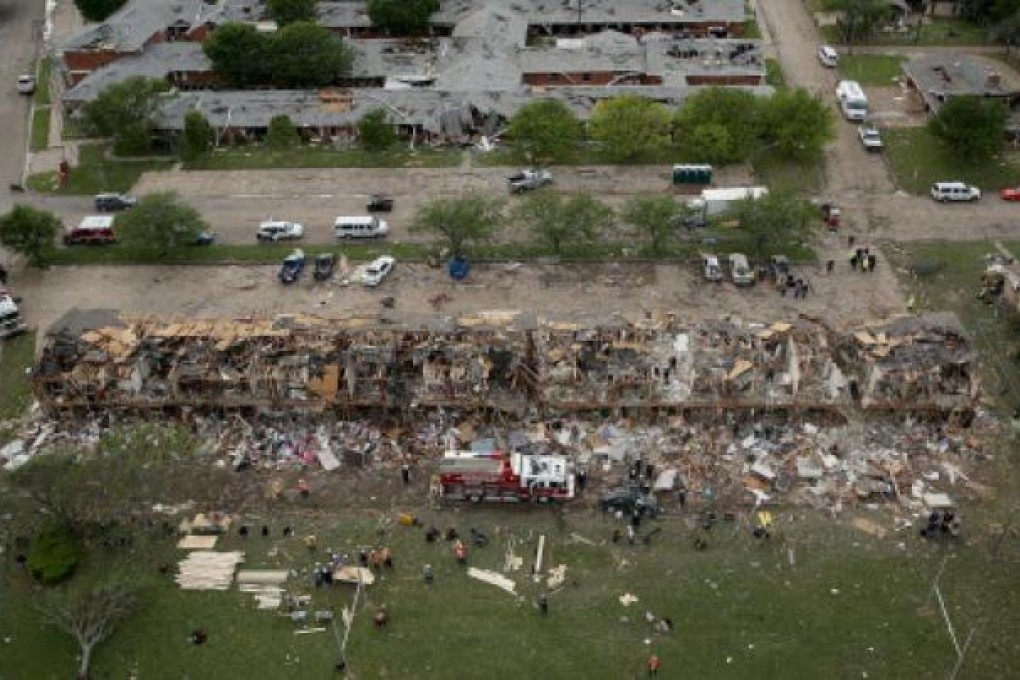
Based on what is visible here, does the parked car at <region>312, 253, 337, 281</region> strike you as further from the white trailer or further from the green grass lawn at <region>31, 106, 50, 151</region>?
the green grass lawn at <region>31, 106, 50, 151</region>

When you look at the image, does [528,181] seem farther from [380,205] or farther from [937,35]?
[937,35]

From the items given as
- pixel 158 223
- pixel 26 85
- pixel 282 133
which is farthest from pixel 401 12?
pixel 158 223

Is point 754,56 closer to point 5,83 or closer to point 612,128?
point 612,128

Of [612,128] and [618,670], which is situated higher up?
[612,128]

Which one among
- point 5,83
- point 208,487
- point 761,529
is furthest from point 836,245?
point 5,83

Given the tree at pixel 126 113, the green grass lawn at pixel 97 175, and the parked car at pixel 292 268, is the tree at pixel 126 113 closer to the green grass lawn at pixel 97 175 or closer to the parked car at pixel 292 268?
the green grass lawn at pixel 97 175

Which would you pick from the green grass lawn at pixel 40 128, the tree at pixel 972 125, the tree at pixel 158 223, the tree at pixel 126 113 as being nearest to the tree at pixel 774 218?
the tree at pixel 972 125
